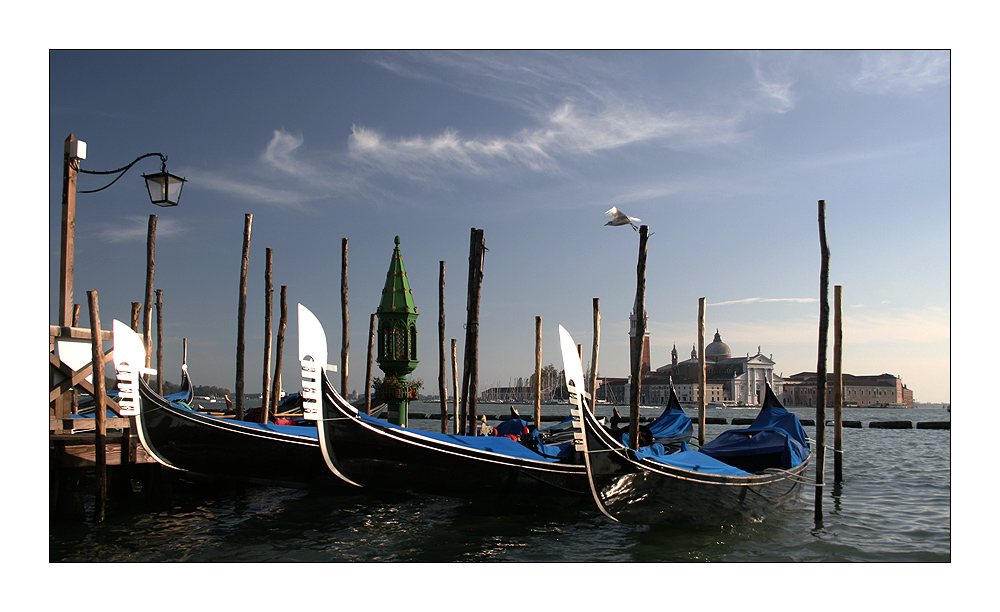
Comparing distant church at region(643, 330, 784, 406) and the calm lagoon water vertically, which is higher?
the calm lagoon water

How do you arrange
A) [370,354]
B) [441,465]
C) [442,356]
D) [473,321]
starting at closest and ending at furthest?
[441,465]
[473,321]
[442,356]
[370,354]

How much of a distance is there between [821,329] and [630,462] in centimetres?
255

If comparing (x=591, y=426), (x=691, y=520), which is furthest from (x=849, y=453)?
(x=591, y=426)

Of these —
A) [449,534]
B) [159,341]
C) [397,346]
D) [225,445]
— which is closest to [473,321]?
[397,346]

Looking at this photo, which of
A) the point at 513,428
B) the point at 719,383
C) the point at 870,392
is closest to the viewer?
the point at 513,428

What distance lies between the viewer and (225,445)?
736 centimetres

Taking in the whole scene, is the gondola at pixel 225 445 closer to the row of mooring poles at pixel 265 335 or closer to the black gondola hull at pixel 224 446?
the black gondola hull at pixel 224 446

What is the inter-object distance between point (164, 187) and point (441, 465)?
3.50 m

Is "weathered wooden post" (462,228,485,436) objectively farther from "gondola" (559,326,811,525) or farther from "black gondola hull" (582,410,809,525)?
"black gondola hull" (582,410,809,525)

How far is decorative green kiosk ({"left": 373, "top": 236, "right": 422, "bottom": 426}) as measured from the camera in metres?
11.9

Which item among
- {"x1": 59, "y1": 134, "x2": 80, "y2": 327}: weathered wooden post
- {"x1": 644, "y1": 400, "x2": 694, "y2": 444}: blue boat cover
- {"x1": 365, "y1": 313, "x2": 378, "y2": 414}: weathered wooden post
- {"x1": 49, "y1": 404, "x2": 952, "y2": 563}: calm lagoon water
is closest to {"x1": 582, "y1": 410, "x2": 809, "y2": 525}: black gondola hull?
{"x1": 49, "y1": 404, "x2": 952, "y2": 563}: calm lagoon water

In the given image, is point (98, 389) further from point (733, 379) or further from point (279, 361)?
point (733, 379)

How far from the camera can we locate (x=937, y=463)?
45.1 ft

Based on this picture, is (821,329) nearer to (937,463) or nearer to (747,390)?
(937,463)
